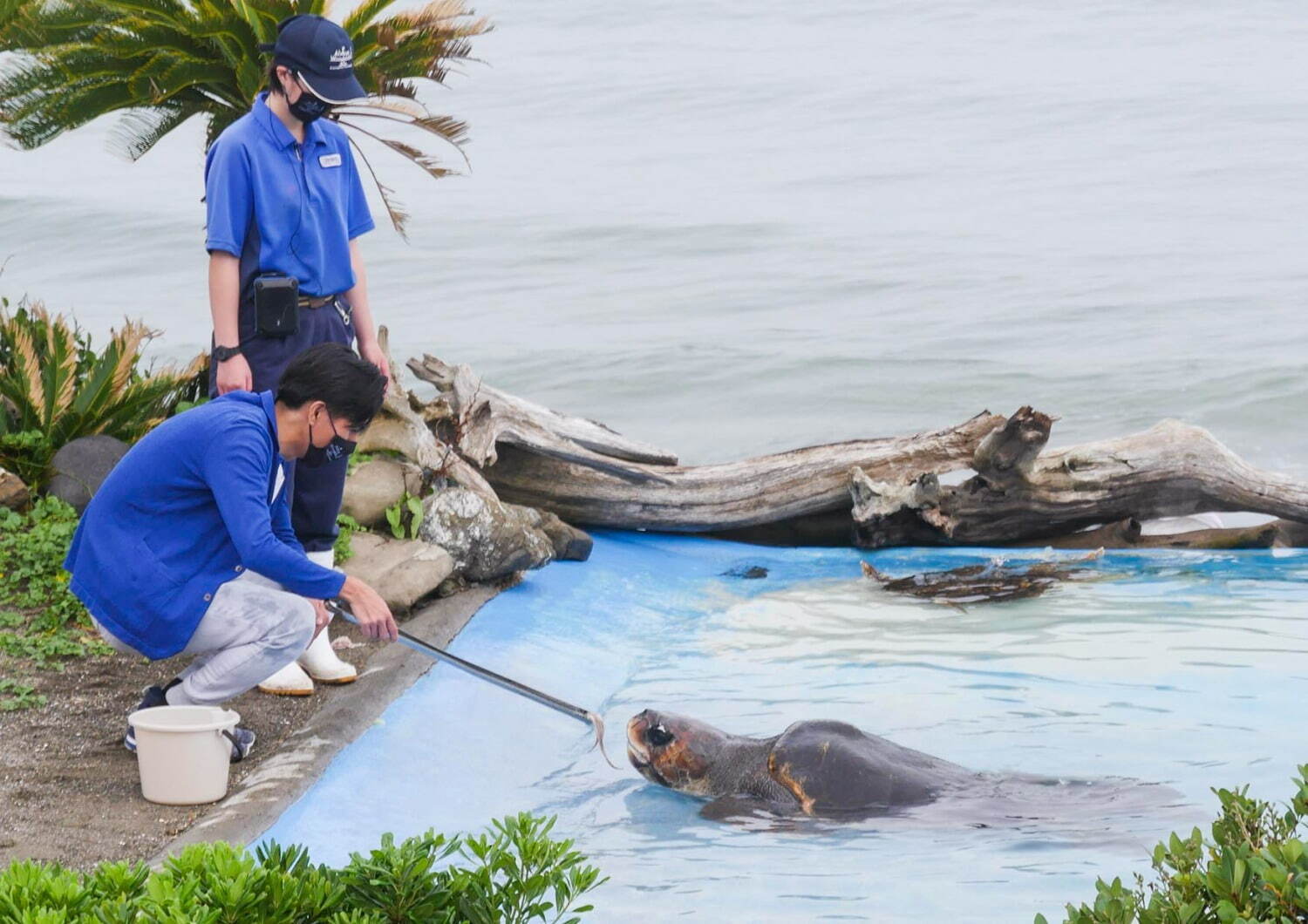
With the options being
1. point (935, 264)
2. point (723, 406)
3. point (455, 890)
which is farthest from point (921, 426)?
point (455, 890)

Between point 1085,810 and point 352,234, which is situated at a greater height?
point 352,234

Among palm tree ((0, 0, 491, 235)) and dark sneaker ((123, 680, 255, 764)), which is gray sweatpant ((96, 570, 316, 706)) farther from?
palm tree ((0, 0, 491, 235))

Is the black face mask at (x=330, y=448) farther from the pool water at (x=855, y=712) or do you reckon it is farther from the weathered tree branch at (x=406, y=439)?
the weathered tree branch at (x=406, y=439)

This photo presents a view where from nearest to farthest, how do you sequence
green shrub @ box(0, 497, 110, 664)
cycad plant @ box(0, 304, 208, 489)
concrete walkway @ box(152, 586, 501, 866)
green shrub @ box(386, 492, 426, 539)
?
concrete walkway @ box(152, 586, 501, 866)
green shrub @ box(0, 497, 110, 664)
cycad plant @ box(0, 304, 208, 489)
green shrub @ box(386, 492, 426, 539)

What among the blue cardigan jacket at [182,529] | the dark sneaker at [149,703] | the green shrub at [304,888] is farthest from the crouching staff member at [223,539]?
the green shrub at [304,888]

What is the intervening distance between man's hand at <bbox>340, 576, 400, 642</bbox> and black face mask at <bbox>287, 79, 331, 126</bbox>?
2.09m

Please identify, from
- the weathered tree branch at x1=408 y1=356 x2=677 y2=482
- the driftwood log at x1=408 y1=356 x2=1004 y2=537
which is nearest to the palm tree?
the weathered tree branch at x1=408 y1=356 x2=677 y2=482

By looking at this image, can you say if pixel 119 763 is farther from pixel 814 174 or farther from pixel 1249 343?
pixel 814 174

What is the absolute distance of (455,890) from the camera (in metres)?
3.08

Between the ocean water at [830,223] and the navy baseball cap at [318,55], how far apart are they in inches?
509

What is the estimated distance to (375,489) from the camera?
26.8ft

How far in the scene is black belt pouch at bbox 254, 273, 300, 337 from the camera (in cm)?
611

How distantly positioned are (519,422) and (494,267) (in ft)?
74.7

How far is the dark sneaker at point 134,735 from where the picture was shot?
5.50 metres
